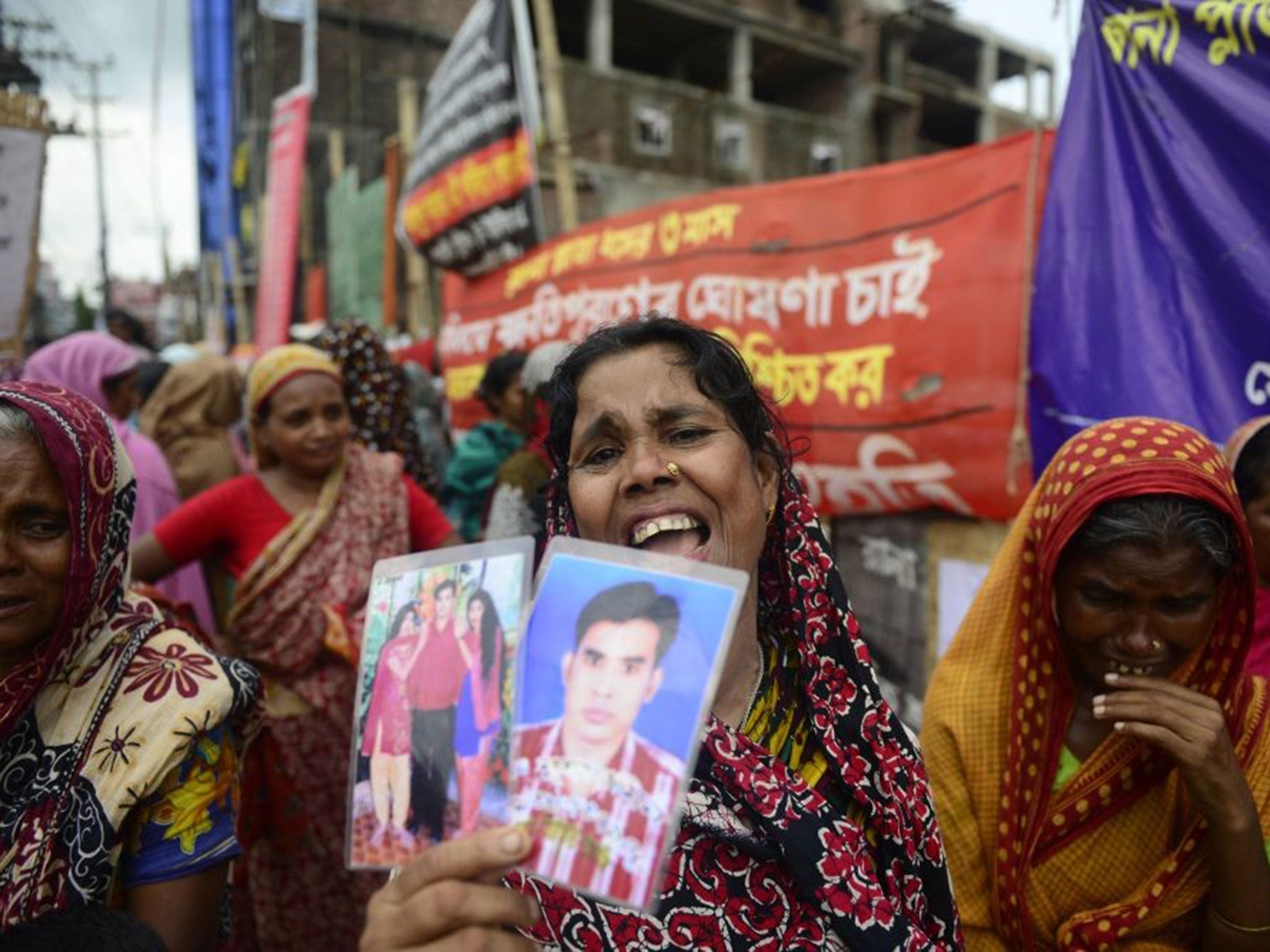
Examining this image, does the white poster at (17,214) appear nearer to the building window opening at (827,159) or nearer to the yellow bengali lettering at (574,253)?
the yellow bengali lettering at (574,253)

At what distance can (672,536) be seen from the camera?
4.04 feet

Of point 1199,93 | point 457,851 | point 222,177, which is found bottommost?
point 457,851

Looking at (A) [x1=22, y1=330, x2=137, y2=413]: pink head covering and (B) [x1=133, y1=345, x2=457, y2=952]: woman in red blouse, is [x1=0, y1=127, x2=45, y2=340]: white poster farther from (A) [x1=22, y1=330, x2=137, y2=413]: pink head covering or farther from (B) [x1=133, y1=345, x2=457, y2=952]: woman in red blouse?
(B) [x1=133, y1=345, x2=457, y2=952]: woman in red blouse

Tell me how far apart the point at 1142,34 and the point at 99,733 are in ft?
9.16

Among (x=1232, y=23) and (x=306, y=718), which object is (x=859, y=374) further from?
(x=306, y=718)

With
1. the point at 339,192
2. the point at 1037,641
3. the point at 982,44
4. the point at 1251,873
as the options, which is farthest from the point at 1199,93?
the point at 982,44

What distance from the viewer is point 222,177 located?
1842cm

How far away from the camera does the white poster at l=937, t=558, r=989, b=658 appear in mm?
3145

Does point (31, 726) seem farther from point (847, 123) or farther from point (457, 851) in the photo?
point (847, 123)

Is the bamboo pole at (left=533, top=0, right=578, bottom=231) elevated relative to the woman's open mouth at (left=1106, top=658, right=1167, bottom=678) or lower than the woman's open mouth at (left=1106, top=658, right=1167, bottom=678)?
elevated

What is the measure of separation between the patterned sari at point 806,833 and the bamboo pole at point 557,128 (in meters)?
4.53

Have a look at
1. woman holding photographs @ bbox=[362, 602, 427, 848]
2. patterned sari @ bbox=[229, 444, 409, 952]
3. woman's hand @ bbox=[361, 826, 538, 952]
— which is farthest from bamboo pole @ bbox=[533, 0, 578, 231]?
woman's hand @ bbox=[361, 826, 538, 952]

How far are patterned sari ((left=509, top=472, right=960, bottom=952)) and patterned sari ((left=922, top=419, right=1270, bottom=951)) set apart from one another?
0.95 ft

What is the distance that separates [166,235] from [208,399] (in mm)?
48821
